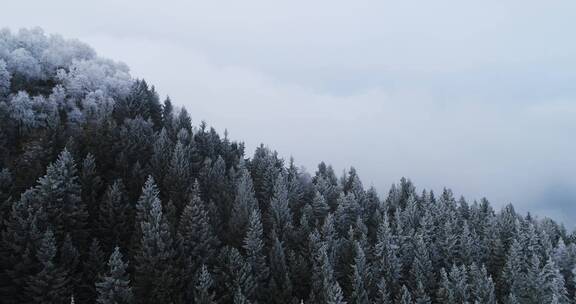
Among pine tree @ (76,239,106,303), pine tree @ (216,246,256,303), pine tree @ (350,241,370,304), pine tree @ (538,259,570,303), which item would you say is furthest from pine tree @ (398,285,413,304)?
pine tree @ (76,239,106,303)

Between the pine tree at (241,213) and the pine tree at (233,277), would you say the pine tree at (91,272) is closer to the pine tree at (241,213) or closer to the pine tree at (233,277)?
the pine tree at (233,277)

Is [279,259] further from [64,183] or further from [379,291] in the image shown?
[64,183]

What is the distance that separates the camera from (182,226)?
6544 centimetres

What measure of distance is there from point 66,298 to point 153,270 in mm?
9075

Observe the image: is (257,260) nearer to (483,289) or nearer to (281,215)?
(281,215)

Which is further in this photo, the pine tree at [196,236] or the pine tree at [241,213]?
the pine tree at [241,213]

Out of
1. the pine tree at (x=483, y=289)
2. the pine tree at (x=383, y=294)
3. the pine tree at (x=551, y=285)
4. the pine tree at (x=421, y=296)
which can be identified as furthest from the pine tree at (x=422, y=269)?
the pine tree at (x=551, y=285)

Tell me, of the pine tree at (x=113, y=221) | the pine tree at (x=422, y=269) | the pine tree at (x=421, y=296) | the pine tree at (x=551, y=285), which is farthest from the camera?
the pine tree at (x=551, y=285)

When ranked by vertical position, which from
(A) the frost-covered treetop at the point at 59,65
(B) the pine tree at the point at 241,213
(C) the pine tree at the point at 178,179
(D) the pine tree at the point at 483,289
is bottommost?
(D) the pine tree at the point at 483,289

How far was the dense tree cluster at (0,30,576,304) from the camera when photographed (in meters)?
57.9

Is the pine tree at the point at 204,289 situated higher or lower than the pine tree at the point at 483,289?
lower

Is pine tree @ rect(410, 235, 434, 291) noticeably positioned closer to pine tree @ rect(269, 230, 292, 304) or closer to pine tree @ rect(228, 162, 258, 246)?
pine tree @ rect(269, 230, 292, 304)

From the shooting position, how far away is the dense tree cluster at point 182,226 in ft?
190

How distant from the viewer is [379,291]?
71250 mm
